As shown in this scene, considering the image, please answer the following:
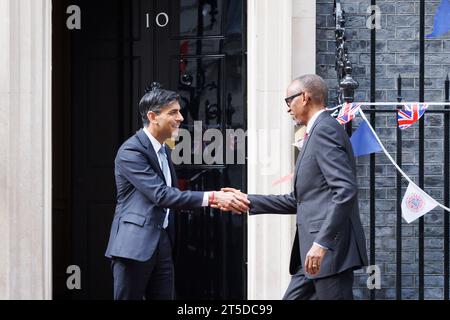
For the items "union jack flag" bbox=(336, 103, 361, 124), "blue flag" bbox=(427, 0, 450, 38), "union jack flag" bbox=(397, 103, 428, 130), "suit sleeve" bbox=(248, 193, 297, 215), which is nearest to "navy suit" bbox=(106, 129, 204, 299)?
"suit sleeve" bbox=(248, 193, 297, 215)

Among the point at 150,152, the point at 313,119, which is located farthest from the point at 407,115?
the point at 150,152

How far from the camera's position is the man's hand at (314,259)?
5.44m

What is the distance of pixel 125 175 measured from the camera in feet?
20.8

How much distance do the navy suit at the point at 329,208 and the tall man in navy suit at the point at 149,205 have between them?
0.81m

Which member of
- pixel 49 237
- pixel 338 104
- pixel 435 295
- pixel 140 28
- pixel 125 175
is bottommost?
pixel 435 295

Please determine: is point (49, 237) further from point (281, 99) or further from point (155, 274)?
point (281, 99)

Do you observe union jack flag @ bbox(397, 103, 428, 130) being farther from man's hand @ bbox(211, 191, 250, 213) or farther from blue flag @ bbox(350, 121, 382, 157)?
man's hand @ bbox(211, 191, 250, 213)

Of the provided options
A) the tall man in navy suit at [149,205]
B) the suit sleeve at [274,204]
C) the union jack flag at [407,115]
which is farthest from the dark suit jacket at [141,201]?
the union jack flag at [407,115]

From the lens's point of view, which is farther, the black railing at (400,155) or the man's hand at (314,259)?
the black railing at (400,155)

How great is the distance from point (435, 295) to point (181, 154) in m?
2.32

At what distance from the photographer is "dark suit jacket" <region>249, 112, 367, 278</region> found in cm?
543

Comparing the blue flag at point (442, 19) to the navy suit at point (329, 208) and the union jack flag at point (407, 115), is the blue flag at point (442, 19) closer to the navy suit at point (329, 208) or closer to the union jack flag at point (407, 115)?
the union jack flag at point (407, 115)

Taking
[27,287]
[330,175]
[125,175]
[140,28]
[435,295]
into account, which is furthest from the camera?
[140,28]

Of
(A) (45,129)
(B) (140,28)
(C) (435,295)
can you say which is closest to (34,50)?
(A) (45,129)
